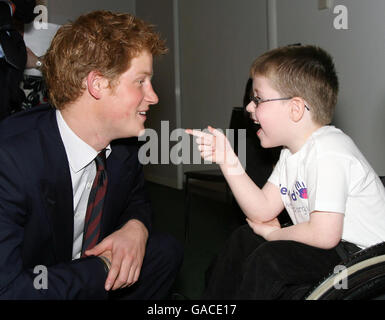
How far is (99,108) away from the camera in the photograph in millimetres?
1135

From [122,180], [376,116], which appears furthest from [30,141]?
[376,116]

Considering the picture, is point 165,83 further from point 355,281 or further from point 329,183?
point 355,281

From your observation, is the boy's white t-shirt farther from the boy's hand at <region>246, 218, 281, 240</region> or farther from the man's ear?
the man's ear

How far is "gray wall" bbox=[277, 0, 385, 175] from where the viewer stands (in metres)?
2.06

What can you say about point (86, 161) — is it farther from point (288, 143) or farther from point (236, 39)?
point (236, 39)

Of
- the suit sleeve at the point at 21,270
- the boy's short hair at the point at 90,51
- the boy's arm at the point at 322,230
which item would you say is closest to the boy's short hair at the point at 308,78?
the boy's arm at the point at 322,230

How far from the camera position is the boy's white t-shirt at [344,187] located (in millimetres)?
860

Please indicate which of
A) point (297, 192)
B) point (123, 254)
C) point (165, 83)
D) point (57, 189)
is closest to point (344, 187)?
point (297, 192)

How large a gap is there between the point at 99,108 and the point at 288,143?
552 mm

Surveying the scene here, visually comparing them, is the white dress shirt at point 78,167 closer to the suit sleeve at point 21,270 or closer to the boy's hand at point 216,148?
the suit sleeve at point 21,270

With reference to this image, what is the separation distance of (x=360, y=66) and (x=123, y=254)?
70.0 inches

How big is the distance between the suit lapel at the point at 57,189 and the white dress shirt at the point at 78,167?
0.07 m

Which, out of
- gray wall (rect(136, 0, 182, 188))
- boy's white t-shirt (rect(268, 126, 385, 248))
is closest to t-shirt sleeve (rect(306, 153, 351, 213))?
boy's white t-shirt (rect(268, 126, 385, 248))

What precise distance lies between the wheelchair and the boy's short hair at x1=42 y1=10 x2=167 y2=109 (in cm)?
78
